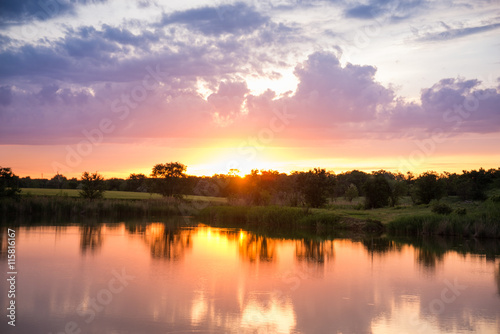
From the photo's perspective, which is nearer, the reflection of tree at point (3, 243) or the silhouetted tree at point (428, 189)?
the reflection of tree at point (3, 243)

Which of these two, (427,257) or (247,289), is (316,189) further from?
(247,289)

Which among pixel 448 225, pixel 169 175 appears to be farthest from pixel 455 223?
pixel 169 175

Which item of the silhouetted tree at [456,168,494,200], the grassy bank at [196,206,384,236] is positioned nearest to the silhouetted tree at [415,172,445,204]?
the silhouetted tree at [456,168,494,200]

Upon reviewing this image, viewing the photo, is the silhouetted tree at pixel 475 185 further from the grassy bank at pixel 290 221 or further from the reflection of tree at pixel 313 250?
the reflection of tree at pixel 313 250

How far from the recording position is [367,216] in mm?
33656

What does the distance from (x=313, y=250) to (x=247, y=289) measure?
930 cm

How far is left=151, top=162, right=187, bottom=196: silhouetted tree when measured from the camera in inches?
2525

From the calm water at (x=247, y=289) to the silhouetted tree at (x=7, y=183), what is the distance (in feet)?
56.5

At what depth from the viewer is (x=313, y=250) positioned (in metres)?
22.1

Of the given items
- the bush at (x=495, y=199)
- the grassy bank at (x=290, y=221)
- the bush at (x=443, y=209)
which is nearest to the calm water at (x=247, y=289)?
the grassy bank at (x=290, y=221)

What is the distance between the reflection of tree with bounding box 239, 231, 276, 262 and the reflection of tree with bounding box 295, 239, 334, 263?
125 cm

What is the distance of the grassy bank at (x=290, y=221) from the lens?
1254 inches

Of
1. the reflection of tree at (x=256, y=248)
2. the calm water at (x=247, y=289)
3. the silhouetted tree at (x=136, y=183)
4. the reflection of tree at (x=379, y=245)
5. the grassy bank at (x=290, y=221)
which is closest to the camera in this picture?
the calm water at (x=247, y=289)

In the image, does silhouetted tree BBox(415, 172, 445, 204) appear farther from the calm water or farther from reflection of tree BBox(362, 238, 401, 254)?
the calm water
